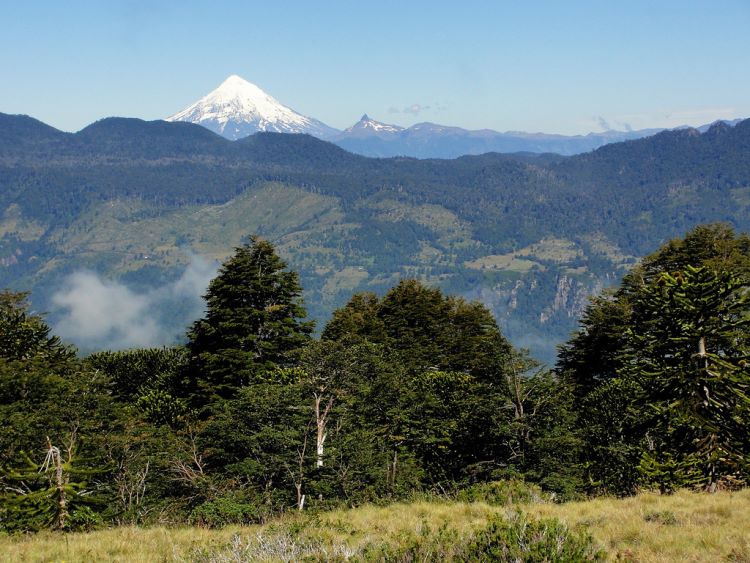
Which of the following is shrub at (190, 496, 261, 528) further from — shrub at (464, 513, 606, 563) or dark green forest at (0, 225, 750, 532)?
shrub at (464, 513, 606, 563)

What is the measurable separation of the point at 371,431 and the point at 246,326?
2342 centimetres

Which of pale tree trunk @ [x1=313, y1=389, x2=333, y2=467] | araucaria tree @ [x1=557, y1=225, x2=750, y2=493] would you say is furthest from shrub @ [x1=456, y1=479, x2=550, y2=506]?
pale tree trunk @ [x1=313, y1=389, x2=333, y2=467]

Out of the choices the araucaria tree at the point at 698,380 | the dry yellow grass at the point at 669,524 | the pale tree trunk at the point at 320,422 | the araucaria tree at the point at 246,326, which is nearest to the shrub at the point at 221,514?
the pale tree trunk at the point at 320,422

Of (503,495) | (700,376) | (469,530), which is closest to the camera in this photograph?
(469,530)

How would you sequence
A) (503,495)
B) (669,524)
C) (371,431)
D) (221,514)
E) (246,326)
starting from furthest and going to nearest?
(246,326) < (371,431) < (221,514) < (503,495) < (669,524)

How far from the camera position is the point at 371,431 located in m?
30.0

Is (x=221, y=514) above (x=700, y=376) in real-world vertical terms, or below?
below

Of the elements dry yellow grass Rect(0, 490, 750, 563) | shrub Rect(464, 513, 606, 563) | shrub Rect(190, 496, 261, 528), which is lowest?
shrub Rect(190, 496, 261, 528)

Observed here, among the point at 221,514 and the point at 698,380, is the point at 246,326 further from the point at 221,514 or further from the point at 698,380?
the point at 698,380

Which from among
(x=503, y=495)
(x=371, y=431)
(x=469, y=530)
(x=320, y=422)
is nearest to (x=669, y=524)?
(x=469, y=530)

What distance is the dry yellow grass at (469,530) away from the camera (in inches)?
446

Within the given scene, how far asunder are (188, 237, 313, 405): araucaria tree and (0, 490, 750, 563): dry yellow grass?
3199 centimetres

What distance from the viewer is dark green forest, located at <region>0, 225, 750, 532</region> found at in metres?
18.8

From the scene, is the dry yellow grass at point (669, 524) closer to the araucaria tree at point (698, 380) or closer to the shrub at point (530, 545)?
the shrub at point (530, 545)
